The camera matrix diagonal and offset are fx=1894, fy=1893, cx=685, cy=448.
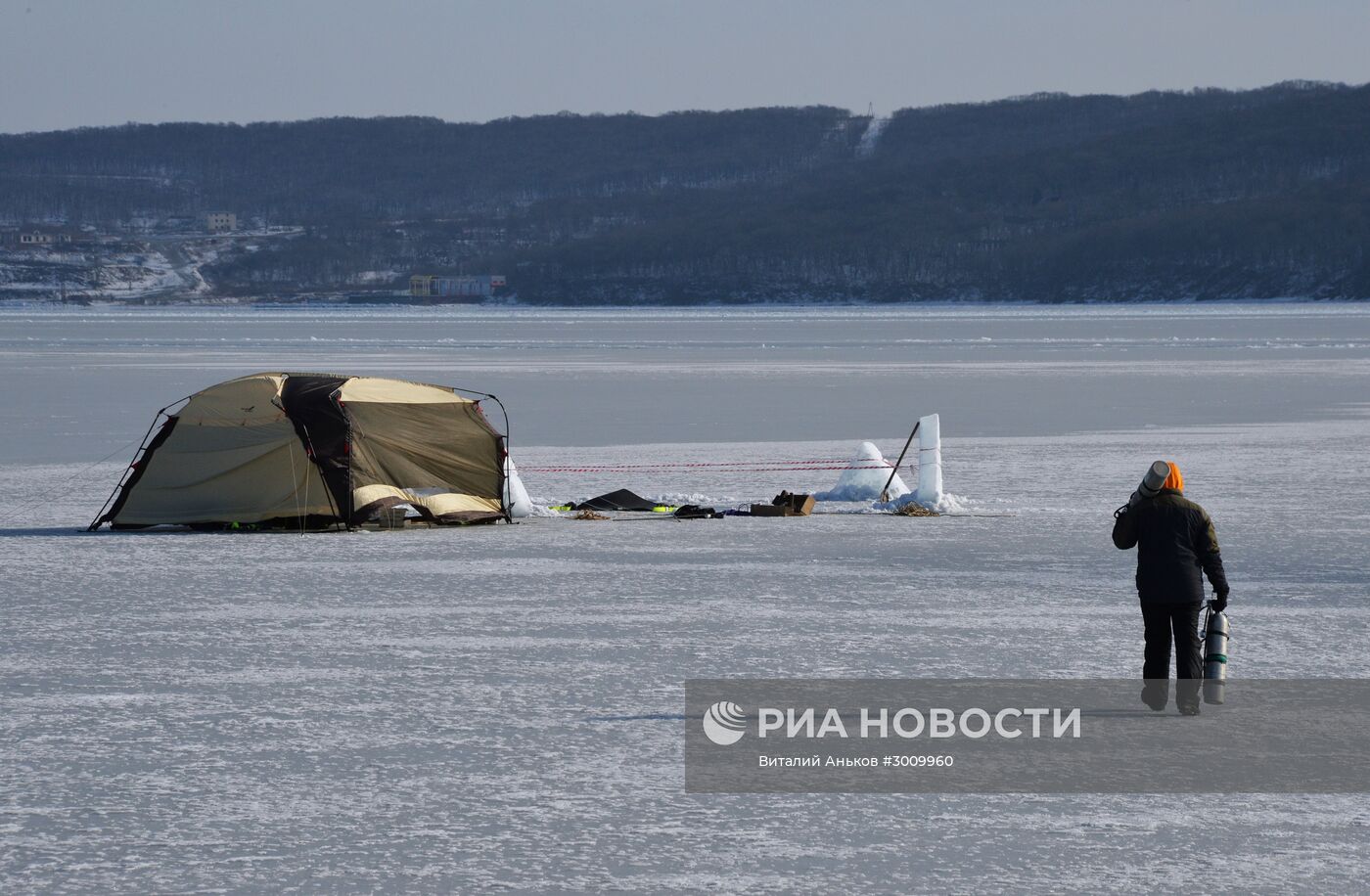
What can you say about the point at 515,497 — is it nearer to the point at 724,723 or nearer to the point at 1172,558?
the point at 724,723

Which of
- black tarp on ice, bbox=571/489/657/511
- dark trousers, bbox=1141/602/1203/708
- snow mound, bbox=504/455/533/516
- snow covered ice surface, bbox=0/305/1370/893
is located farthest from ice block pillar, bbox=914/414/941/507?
dark trousers, bbox=1141/602/1203/708

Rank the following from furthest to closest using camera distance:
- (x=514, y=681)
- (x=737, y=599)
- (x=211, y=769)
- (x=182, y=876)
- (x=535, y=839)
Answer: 1. (x=737, y=599)
2. (x=514, y=681)
3. (x=211, y=769)
4. (x=535, y=839)
5. (x=182, y=876)

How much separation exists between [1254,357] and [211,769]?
53959 mm

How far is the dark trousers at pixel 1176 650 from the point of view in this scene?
27.4ft

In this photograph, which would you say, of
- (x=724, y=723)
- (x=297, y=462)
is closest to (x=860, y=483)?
(x=297, y=462)

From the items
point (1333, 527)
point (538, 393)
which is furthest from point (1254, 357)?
point (1333, 527)

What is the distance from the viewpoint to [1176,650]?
333 inches

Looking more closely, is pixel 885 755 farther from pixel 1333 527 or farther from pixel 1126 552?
pixel 1333 527

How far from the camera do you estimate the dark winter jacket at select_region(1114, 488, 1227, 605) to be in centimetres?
821

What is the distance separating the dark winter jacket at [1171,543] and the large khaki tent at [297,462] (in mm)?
9561

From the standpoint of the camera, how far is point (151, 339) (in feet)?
276

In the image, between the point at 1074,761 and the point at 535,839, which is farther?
the point at 1074,761

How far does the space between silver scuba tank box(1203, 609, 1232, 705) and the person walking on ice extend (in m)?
0.06

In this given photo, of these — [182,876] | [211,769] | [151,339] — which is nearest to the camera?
[182,876]
